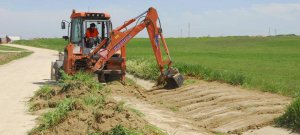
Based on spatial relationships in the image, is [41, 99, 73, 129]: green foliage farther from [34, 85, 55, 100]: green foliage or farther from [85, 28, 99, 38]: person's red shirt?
[85, 28, 99, 38]: person's red shirt

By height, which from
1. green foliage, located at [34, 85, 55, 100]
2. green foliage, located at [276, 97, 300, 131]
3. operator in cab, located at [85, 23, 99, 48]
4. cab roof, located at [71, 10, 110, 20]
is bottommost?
green foliage, located at [34, 85, 55, 100]

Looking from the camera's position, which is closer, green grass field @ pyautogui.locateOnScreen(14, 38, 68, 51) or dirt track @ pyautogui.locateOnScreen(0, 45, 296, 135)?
dirt track @ pyautogui.locateOnScreen(0, 45, 296, 135)

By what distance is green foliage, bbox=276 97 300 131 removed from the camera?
11.0 metres

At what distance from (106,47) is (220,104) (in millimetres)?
7266

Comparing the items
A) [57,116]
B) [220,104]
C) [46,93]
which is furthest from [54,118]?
[46,93]

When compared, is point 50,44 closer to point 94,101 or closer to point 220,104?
point 220,104

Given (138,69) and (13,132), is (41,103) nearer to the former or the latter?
(13,132)

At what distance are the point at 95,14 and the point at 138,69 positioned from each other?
7361 millimetres

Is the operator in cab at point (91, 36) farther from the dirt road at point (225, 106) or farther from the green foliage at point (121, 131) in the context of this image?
the green foliage at point (121, 131)

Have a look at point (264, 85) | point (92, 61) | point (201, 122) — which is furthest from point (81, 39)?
point (201, 122)

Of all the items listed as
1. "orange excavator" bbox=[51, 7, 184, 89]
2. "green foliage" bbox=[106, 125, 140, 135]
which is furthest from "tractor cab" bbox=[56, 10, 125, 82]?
"green foliage" bbox=[106, 125, 140, 135]

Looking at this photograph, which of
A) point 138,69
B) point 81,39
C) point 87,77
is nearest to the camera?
point 87,77

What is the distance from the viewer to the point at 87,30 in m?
21.7

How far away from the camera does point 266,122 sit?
1188cm
